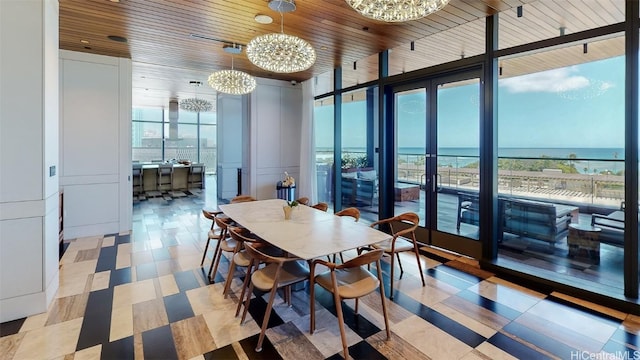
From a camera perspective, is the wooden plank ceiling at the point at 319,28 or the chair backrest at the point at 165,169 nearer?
the wooden plank ceiling at the point at 319,28

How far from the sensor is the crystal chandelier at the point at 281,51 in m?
2.81

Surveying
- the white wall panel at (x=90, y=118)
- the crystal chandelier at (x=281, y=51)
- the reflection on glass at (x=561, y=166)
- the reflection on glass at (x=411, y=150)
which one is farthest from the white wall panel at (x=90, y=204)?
the reflection on glass at (x=561, y=166)

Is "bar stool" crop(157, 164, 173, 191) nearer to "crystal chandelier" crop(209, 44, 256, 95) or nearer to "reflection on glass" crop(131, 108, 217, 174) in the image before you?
"reflection on glass" crop(131, 108, 217, 174)

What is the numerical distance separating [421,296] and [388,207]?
7.00 ft

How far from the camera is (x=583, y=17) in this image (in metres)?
3.09

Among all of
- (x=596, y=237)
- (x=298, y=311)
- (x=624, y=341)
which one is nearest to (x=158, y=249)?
(x=298, y=311)

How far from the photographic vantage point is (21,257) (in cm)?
258

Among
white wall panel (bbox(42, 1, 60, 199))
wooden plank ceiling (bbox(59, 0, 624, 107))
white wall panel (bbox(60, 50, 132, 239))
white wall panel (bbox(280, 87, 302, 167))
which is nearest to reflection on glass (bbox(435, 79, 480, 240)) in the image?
wooden plank ceiling (bbox(59, 0, 624, 107))

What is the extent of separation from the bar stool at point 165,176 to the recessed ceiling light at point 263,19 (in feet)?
24.7

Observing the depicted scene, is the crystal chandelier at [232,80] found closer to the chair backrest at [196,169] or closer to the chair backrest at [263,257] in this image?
the chair backrest at [263,257]

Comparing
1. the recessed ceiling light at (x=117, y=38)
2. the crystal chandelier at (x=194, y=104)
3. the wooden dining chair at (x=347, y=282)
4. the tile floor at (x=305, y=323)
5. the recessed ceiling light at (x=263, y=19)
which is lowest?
the tile floor at (x=305, y=323)

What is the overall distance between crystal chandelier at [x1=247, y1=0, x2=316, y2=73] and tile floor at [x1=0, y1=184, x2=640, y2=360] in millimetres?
2342

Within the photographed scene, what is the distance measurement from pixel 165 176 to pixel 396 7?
978cm

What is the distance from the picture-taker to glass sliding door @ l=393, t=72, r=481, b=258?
405 centimetres
